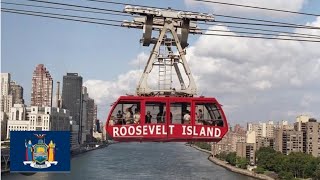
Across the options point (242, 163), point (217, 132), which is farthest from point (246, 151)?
point (217, 132)

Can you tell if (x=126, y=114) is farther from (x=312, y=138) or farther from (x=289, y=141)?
(x=289, y=141)

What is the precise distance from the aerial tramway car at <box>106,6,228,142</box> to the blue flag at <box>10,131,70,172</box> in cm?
253

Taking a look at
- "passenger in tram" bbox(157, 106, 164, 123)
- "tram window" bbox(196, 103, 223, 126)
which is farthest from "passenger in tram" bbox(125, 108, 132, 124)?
"tram window" bbox(196, 103, 223, 126)

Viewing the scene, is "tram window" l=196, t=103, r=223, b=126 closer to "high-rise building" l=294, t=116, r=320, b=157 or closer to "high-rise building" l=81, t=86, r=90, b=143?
"high-rise building" l=294, t=116, r=320, b=157

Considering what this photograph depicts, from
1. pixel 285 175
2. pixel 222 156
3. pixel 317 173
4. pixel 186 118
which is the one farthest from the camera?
pixel 222 156

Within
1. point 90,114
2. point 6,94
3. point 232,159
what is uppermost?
point 6,94

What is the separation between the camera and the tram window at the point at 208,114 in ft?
19.5

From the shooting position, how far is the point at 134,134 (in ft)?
19.2

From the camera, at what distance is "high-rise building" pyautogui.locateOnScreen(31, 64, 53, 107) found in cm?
8081

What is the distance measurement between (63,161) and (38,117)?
182 feet

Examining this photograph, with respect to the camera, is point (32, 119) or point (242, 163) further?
point (32, 119)

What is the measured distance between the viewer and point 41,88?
81375 mm

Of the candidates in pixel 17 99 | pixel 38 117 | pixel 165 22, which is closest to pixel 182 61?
pixel 165 22

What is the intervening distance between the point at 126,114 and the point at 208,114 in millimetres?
1049
